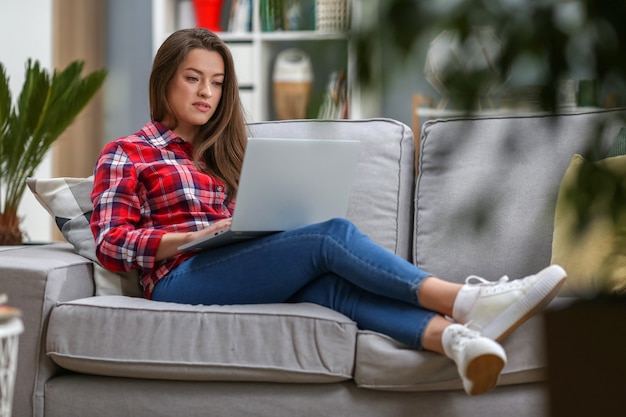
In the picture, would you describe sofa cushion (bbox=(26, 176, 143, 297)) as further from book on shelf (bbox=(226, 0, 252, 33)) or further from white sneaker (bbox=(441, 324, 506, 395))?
book on shelf (bbox=(226, 0, 252, 33))

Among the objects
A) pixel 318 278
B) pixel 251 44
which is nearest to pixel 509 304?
pixel 318 278

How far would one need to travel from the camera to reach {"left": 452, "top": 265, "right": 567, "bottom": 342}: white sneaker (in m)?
1.71

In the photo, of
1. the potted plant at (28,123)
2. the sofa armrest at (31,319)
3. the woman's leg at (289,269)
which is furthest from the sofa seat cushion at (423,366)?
the potted plant at (28,123)

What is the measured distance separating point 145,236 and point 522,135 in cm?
165

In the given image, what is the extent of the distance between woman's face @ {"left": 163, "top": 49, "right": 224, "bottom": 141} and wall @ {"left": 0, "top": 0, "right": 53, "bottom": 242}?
5.82 ft

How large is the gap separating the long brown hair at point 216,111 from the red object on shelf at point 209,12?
5.59 ft

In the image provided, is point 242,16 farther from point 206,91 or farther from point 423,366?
point 423,366

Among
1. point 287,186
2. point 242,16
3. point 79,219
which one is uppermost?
point 242,16

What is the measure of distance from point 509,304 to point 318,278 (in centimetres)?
48

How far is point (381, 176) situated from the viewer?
7.65 feet

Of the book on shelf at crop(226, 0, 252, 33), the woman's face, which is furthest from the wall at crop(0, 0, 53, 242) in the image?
the woman's face

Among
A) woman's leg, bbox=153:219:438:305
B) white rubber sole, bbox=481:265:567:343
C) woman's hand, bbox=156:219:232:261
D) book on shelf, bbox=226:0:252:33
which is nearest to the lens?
white rubber sole, bbox=481:265:567:343

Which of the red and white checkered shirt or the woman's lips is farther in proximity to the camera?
the woman's lips

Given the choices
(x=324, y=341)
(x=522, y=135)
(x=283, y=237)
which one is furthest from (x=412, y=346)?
(x=522, y=135)
